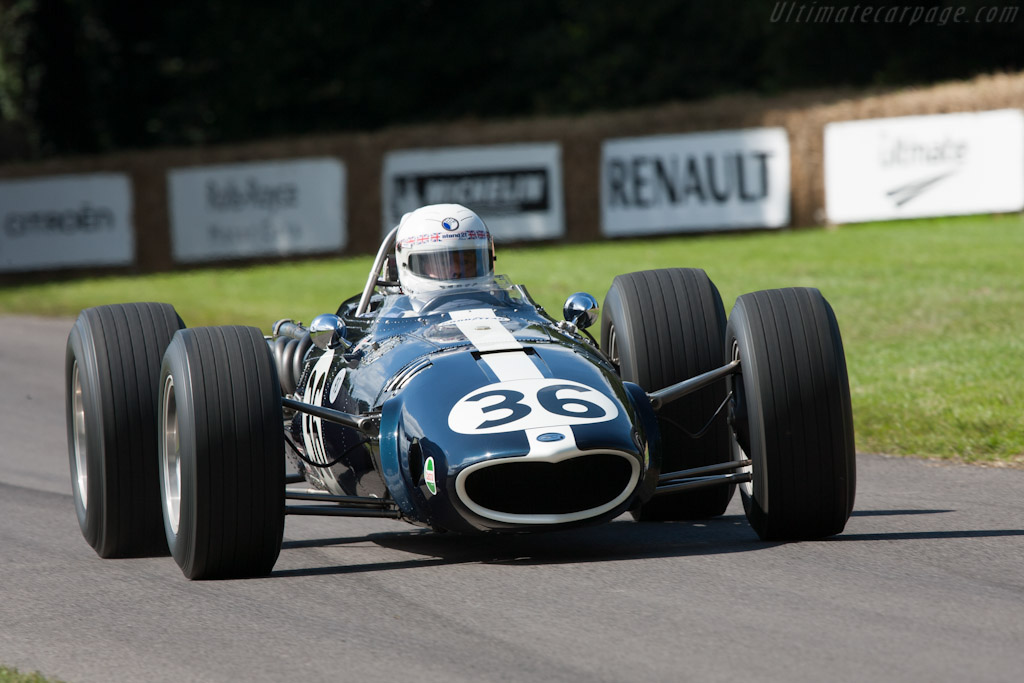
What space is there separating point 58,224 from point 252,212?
293cm

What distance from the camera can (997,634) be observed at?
15.0 feet

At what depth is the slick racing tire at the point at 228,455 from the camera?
5.68 meters

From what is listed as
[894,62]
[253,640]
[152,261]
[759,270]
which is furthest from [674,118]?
[253,640]

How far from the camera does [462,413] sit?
217 inches

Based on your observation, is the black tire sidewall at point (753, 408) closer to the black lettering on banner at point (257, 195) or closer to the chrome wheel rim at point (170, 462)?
the chrome wheel rim at point (170, 462)

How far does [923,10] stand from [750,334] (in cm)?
2668

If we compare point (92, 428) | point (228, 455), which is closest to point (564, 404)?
point (228, 455)

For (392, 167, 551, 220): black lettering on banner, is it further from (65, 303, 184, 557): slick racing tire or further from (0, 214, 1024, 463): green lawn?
(65, 303, 184, 557): slick racing tire

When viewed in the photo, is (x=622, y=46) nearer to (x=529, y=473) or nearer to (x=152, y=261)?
(x=152, y=261)

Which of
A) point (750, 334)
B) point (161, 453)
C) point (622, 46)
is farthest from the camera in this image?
point (622, 46)

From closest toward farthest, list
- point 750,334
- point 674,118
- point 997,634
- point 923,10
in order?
point 997,634 < point 750,334 < point 674,118 < point 923,10

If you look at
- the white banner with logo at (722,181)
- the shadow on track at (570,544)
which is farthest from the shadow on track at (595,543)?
the white banner with logo at (722,181)

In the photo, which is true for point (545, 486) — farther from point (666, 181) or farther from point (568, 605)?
point (666, 181)

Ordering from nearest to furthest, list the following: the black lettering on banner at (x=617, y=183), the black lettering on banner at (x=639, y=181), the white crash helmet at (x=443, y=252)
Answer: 1. the white crash helmet at (x=443, y=252)
2. the black lettering on banner at (x=639, y=181)
3. the black lettering on banner at (x=617, y=183)
